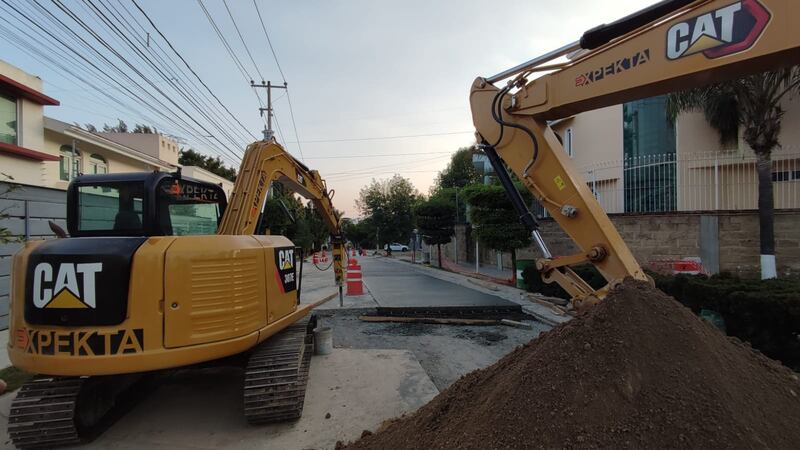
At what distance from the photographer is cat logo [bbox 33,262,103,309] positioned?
327 centimetres

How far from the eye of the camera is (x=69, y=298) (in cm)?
328

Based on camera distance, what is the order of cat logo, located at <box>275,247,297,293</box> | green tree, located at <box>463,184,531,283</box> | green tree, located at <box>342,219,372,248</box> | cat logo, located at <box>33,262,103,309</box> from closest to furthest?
cat logo, located at <box>33,262,103,309</box> < cat logo, located at <box>275,247,297,293</box> < green tree, located at <box>463,184,531,283</box> < green tree, located at <box>342,219,372,248</box>

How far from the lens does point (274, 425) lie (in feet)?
12.8

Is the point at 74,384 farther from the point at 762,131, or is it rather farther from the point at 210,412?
the point at 762,131

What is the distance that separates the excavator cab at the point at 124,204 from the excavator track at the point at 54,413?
1.33 meters

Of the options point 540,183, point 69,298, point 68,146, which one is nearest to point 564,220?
point 540,183

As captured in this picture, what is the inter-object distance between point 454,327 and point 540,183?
4.50 metres

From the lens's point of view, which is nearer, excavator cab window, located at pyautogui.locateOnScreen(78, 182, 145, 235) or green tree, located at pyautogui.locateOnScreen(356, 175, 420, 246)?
excavator cab window, located at pyautogui.locateOnScreen(78, 182, 145, 235)

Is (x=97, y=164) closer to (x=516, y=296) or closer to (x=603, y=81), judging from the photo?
(x=516, y=296)

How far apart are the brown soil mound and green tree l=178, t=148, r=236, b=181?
4220 centimetres

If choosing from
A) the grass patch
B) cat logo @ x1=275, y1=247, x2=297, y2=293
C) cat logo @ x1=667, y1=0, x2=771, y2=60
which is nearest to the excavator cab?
cat logo @ x1=275, y1=247, x2=297, y2=293

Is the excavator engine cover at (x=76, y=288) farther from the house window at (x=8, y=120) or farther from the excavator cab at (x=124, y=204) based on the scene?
the house window at (x=8, y=120)

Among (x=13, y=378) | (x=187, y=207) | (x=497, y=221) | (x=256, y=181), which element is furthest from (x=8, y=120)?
(x=497, y=221)

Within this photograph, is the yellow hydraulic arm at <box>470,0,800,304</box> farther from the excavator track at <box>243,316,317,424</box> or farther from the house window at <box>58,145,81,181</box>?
the house window at <box>58,145,81,181</box>
